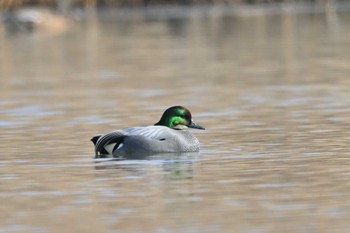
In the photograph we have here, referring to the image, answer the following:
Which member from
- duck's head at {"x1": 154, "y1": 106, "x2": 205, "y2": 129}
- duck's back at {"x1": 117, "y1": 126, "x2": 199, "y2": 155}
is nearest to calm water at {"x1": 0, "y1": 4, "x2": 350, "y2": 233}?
duck's back at {"x1": 117, "y1": 126, "x2": 199, "y2": 155}

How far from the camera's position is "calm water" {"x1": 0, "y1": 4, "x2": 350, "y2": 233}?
9.38m

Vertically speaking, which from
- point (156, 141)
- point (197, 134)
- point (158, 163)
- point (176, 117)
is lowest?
A: point (197, 134)

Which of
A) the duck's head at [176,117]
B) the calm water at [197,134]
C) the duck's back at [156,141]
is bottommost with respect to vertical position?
the calm water at [197,134]

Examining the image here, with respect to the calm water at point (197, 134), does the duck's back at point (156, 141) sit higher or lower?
higher

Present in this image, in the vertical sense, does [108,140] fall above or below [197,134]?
above

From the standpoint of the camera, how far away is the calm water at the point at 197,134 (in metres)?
9.38

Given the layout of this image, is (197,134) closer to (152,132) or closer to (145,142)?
(152,132)

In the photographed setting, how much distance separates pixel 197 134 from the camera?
48.8 feet

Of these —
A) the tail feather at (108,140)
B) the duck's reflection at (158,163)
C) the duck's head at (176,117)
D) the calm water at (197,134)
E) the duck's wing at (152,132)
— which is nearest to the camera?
the calm water at (197,134)

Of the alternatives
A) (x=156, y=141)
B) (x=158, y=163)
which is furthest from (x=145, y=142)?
(x=158, y=163)

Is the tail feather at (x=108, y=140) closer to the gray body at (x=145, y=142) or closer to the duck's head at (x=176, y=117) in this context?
the gray body at (x=145, y=142)

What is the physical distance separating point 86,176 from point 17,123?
5163 mm

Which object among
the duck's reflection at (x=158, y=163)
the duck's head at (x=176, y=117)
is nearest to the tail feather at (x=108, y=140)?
the duck's reflection at (x=158, y=163)

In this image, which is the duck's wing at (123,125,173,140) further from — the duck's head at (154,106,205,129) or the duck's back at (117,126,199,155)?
the duck's head at (154,106,205,129)
